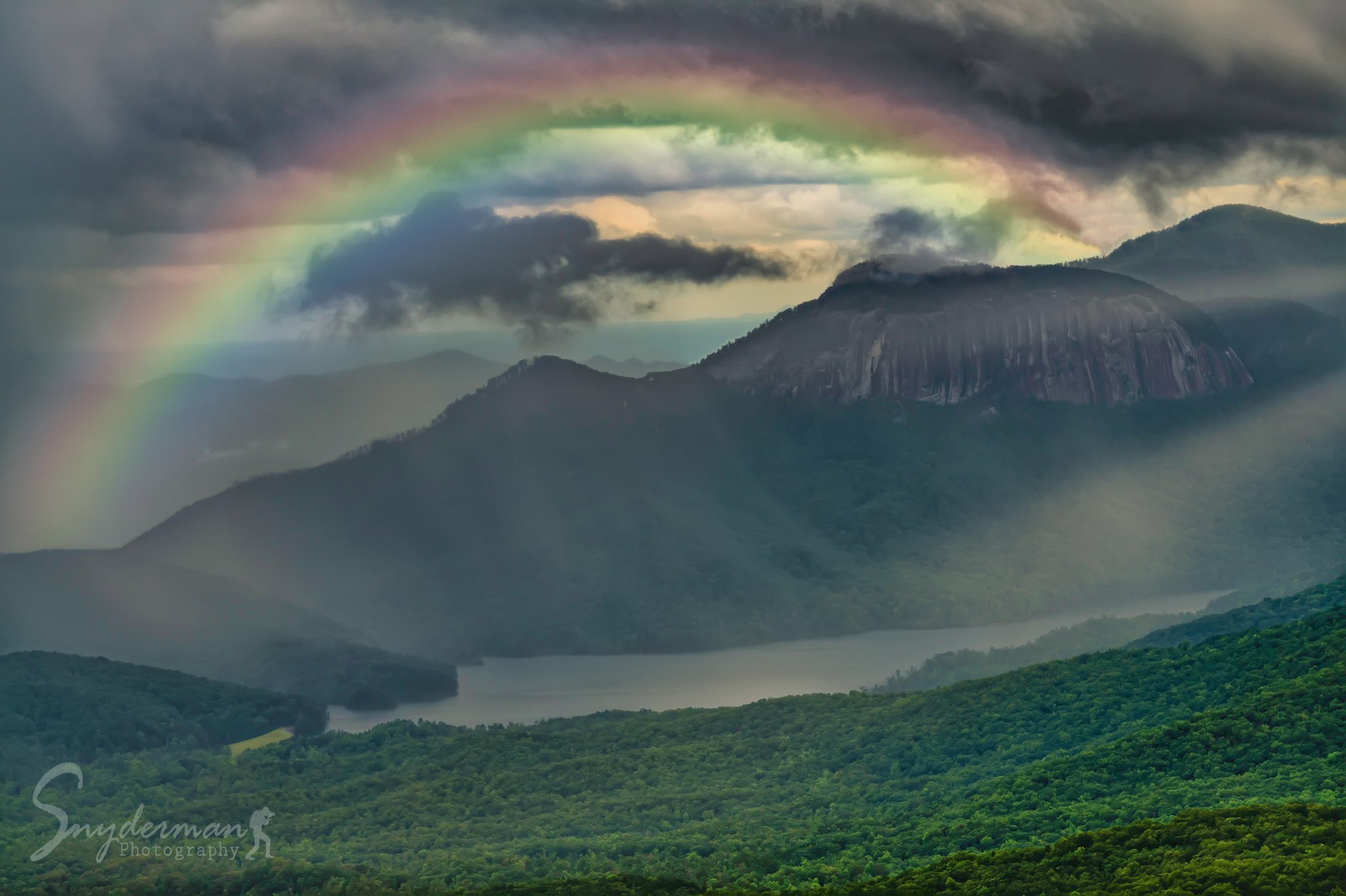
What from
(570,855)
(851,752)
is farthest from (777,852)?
(851,752)

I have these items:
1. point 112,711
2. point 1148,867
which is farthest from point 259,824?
point 1148,867

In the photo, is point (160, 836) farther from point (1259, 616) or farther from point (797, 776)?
point (1259, 616)

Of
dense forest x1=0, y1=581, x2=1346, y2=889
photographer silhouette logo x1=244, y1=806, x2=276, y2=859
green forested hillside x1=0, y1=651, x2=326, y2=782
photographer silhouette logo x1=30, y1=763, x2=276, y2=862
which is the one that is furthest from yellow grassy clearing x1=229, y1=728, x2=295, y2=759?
photographer silhouette logo x1=244, y1=806, x2=276, y2=859

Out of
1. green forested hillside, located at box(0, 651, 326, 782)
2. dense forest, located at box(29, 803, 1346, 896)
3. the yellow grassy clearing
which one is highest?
green forested hillside, located at box(0, 651, 326, 782)

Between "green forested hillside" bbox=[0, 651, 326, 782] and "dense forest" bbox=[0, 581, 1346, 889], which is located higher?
"green forested hillside" bbox=[0, 651, 326, 782]

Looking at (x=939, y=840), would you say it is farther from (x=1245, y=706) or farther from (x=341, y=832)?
(x=341, y=832)

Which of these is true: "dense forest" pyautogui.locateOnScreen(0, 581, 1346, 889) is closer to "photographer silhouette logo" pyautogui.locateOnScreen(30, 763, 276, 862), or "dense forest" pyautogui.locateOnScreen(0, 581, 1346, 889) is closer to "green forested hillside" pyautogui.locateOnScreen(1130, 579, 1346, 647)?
"green forested hillside" pyautogui.locateOnScreen(1130, 579, 1346, 647)
